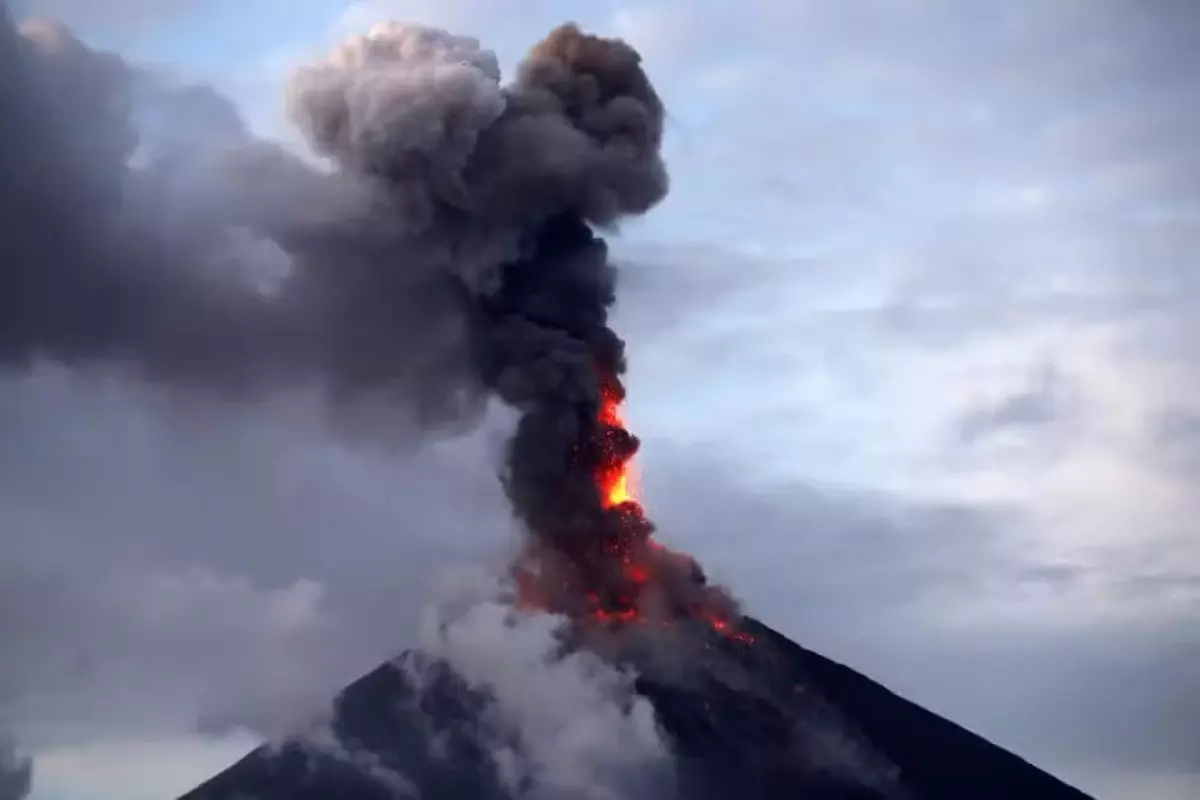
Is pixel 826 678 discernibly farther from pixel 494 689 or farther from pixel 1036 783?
pixel 494 689

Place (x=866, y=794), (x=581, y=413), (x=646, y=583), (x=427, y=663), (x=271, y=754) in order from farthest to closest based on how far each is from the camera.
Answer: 1. (x=427, y=663)
2. (x=271, y=754)
3. (x=866, y=794)
4. (x=646, y=583)
5. (x=581, y=413)

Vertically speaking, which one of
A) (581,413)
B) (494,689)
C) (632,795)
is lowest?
(632,795)

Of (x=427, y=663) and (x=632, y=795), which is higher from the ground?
(x=427, y=663)

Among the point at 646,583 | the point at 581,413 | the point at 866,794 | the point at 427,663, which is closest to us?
the point at 581,413

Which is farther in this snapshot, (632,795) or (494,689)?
(494,689)

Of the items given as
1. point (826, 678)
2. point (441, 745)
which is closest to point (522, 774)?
point (441, 745)

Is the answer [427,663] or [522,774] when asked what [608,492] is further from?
[427,663]

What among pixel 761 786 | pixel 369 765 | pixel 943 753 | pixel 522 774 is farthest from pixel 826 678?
pixel 369 765
